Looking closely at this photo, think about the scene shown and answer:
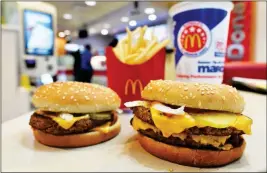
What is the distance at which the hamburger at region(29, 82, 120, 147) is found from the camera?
77 centimetres

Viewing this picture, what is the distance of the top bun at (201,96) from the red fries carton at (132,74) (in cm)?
39

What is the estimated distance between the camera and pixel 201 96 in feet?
2.10

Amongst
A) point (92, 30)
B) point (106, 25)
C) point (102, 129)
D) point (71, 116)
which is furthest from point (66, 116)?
point (92, 30)

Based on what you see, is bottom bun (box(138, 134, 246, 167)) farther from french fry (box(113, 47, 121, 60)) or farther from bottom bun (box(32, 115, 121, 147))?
french fry (box(113, 47, 121, 60))

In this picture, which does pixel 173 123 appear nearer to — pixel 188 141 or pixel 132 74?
pixel 188 141

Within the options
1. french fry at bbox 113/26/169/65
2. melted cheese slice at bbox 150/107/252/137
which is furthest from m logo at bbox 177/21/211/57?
melted cheese slice at bbox 150/107/252/137

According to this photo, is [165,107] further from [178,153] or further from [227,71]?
[227,71]

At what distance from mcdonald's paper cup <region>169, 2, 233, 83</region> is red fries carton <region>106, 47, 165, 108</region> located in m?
0.11

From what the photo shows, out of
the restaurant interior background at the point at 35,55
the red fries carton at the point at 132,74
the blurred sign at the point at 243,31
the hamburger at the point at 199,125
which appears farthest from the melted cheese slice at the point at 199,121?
the blurred sign at the point at 243,31

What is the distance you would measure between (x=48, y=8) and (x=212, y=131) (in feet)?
13.9

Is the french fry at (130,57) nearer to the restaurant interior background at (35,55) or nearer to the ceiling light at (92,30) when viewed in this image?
the restaurant interior background at (35,55)

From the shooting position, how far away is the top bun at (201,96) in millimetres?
640

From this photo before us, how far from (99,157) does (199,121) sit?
28cm

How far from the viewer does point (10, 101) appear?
285 centimetres
